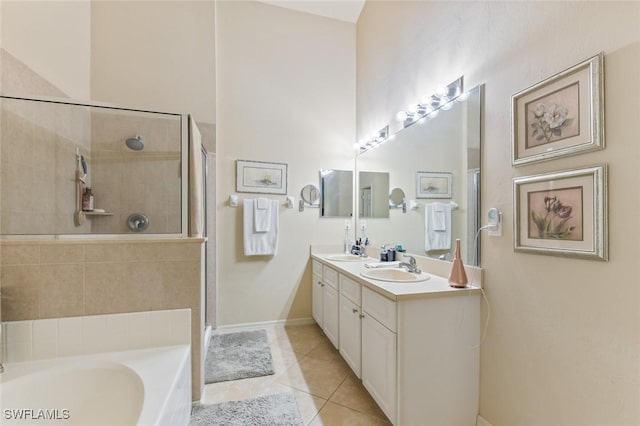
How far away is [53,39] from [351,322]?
127 inches

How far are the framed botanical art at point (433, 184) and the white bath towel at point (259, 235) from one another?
158cm

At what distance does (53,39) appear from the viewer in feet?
7.15

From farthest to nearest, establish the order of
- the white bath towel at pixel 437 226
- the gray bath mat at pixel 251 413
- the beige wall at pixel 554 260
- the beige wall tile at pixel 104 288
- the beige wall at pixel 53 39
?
the white bath towel at pixel 437 226
the beige wall at pixel 53 39
the gray bath mat at pixel 251 413
the beige wall tile at pixel 104 288
the beige wall at pixel 554 260

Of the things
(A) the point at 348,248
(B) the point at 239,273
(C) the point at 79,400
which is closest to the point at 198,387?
(C) the point at 79,400

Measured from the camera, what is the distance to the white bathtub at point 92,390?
1.19 metres

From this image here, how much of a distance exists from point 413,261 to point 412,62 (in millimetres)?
1656

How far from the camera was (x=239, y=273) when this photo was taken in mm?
3055

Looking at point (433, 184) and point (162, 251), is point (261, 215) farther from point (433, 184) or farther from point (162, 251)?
point (433, 184)

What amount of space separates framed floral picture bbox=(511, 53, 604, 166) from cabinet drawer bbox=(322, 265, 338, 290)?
1571mm

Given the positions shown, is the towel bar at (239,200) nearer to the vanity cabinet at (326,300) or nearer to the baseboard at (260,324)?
the vanity cabinet at (326,300)

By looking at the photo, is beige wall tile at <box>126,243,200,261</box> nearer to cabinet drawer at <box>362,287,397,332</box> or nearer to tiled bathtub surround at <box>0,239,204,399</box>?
tiled bathtub surround at <box>0,239,204,399</box>

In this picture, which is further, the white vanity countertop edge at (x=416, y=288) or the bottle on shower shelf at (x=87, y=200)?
the bottle on shower shelf at (x=87, y=200)

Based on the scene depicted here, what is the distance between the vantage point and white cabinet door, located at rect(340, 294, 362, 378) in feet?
6.38

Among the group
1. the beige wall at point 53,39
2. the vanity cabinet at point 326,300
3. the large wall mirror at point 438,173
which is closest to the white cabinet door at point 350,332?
the vanity cabinet at point 326,300
